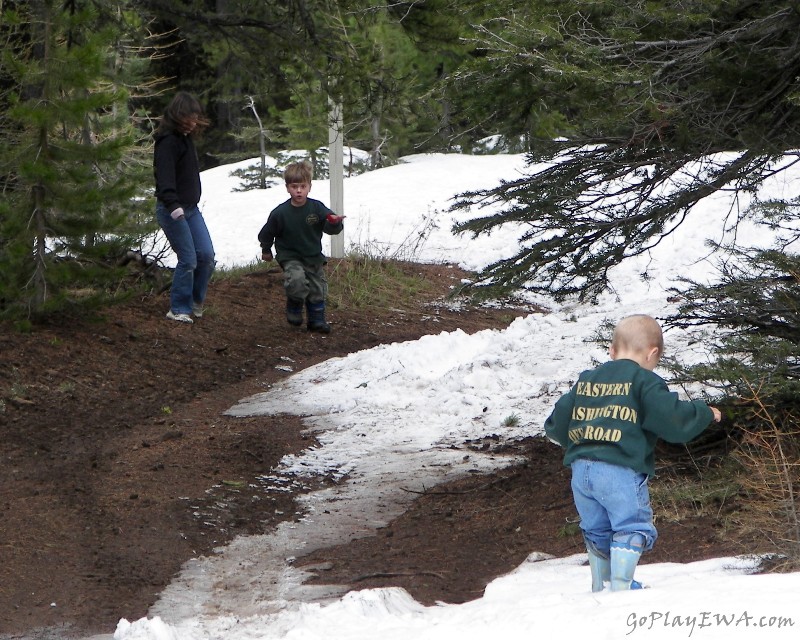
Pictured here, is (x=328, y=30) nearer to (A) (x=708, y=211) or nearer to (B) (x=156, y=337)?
(B) (x=156, y=337)

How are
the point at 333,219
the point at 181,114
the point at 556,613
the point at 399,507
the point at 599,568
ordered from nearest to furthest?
the point at 556,613 < the point at 599,568 < the point at 399,507 < the point at 181,114 < the point at 333,219

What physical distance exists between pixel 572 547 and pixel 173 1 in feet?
19.9

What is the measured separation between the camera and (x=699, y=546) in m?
4.61

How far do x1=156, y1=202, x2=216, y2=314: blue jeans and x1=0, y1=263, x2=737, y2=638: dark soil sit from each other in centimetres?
29

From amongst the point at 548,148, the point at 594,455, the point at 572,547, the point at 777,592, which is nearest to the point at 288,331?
the point at 548,148

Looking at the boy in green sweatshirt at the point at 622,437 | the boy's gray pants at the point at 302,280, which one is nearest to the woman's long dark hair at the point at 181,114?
the boy's gray pants at the point at 302,280

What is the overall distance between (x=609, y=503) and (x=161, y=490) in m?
3.17

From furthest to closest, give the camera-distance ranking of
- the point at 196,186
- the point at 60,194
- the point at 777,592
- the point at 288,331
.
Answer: the point at 288,331 < the point at 196,186 < the point at 60,194 < the point at 777,592

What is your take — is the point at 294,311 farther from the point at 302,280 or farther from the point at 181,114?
the point at 181,114

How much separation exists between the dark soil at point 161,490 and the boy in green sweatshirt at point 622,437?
71 cm

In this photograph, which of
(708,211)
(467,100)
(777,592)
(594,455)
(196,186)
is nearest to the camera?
(777,592)

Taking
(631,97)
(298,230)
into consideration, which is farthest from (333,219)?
(631,97)

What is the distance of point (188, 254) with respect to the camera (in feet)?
31.1
